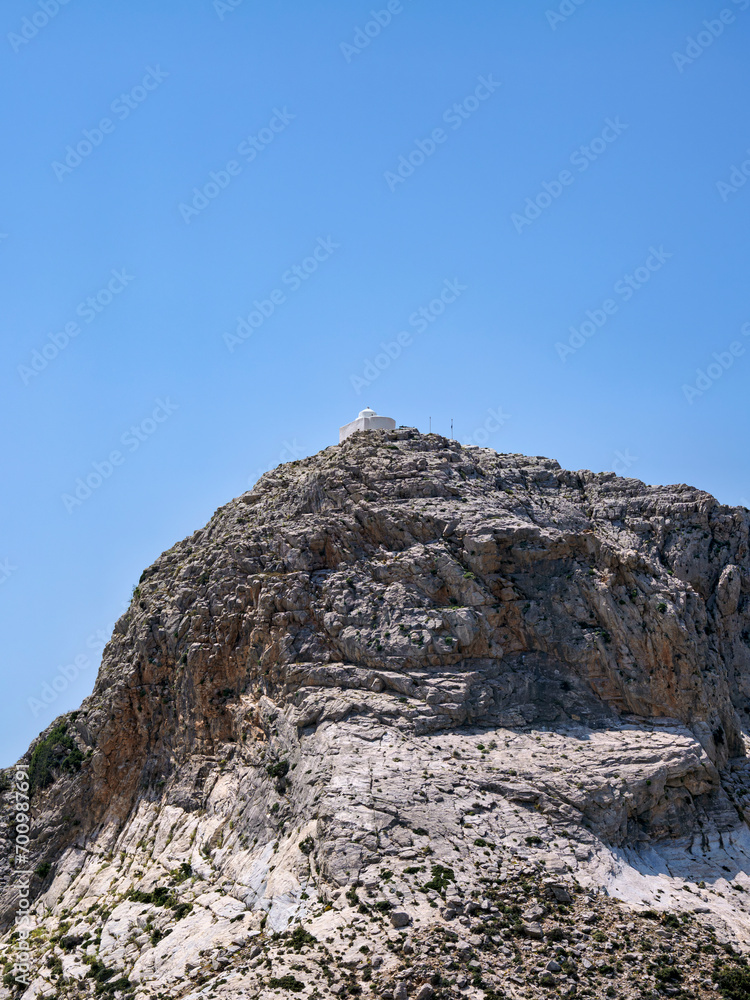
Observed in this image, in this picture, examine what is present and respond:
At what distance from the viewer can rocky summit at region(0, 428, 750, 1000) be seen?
47.2 metres

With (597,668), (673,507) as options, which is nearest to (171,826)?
(597,668)

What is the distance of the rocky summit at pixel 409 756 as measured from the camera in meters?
47.2

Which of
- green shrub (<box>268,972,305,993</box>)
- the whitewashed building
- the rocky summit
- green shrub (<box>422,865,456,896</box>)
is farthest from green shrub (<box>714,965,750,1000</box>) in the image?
the whitewashed building

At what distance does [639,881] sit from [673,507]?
25.5 meters

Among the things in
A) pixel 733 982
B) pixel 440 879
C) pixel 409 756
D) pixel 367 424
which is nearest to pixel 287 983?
pixel 440 879

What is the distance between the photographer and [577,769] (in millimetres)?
54906

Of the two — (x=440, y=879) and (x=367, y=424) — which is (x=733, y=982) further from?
(x=367, y=424)

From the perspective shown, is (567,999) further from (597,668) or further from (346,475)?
(346,475)

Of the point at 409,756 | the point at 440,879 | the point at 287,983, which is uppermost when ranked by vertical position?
the point at 409,756

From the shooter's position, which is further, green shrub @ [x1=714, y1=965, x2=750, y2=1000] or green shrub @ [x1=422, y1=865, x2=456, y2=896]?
green shrub @ [x1=422, y1=865, x2=456, y2=896]

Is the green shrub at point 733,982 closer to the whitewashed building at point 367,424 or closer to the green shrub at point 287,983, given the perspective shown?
the green shrub at point 287,983

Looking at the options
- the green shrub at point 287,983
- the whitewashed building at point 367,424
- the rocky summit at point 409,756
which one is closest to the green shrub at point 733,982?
the rocky summit at point 409,756

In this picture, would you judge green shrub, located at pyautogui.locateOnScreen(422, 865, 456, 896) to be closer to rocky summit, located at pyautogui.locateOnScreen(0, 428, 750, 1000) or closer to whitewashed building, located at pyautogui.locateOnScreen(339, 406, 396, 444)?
rocky summit, located at pyautogui.locateOnScreen(0, 428, 750, 1000)

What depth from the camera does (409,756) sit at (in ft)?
Result: 178
